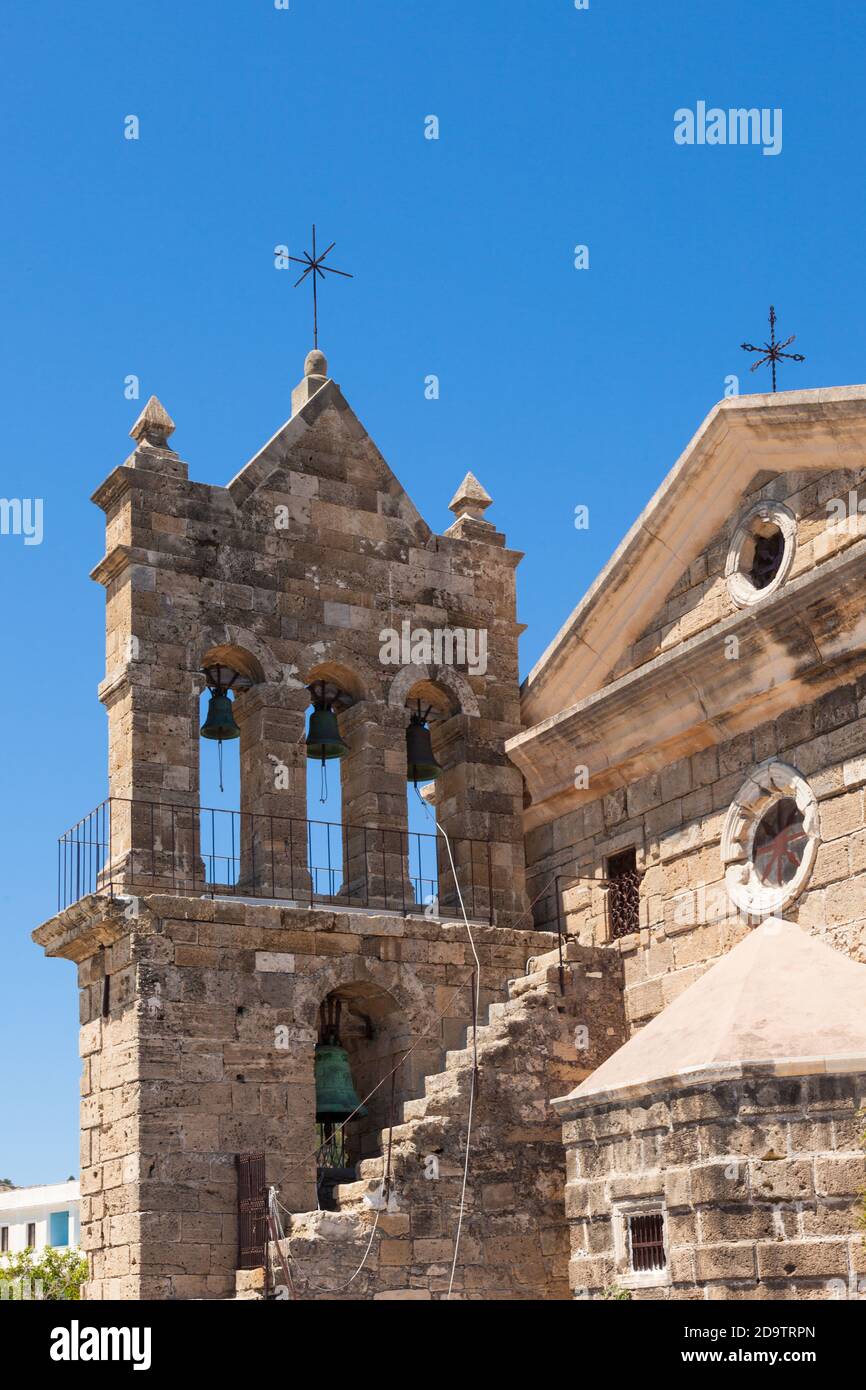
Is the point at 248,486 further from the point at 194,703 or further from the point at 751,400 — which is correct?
the point at 751,400

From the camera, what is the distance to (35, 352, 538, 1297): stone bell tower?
1399cm

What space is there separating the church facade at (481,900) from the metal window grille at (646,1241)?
3 cm

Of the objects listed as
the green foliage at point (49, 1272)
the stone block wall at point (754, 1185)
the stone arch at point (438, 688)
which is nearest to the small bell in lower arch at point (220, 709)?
the stone arch at point (438, 688)

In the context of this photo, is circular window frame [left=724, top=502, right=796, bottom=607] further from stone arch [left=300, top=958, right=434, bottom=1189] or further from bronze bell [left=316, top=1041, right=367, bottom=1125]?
bronze bell [left=316, top=1041, right=367, bottom=1125]

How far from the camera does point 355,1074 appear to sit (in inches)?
626

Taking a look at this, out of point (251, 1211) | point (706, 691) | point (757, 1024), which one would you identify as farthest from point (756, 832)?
point (251, 1211)

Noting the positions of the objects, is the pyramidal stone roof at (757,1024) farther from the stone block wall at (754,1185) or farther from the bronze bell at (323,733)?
the bronze bell at (323,733)

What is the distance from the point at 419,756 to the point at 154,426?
3.74m

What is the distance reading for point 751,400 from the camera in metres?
14.5

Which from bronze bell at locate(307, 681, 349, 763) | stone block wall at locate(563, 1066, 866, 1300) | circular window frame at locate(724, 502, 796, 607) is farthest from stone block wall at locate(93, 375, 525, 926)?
stone block wall at locate(563, 1066, 866, 1300)

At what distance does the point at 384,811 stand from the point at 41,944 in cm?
311

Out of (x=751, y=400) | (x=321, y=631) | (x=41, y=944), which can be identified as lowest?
(x=41, y=944)
